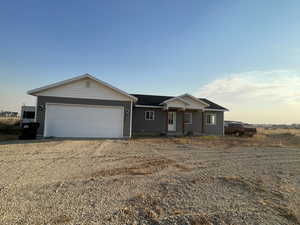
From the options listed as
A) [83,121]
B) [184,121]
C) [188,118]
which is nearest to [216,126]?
[188,118]

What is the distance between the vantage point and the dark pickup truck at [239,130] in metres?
18.9

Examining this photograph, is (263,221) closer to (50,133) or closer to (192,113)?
(50,133)

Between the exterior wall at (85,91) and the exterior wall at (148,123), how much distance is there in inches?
152

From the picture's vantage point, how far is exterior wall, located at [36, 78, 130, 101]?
1205cm

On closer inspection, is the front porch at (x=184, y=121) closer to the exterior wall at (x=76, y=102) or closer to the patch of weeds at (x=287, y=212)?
the exterior wall at (x=76, y=102)

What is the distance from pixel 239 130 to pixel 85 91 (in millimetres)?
16918

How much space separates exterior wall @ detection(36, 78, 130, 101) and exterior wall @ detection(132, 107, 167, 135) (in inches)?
152

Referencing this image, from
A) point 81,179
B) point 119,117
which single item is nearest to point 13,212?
point 81,179

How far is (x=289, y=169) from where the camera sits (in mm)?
5938

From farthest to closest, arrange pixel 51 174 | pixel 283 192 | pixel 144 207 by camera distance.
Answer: pixel 51 174, pixel 283 192, pixel 144 207

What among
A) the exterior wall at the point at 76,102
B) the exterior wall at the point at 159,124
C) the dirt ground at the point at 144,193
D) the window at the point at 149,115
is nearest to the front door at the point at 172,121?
the exterior wall at the point at 159,124

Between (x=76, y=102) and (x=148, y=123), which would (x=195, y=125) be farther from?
(x=76, y=102)

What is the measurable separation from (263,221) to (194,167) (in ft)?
10.2

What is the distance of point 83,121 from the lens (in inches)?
485
